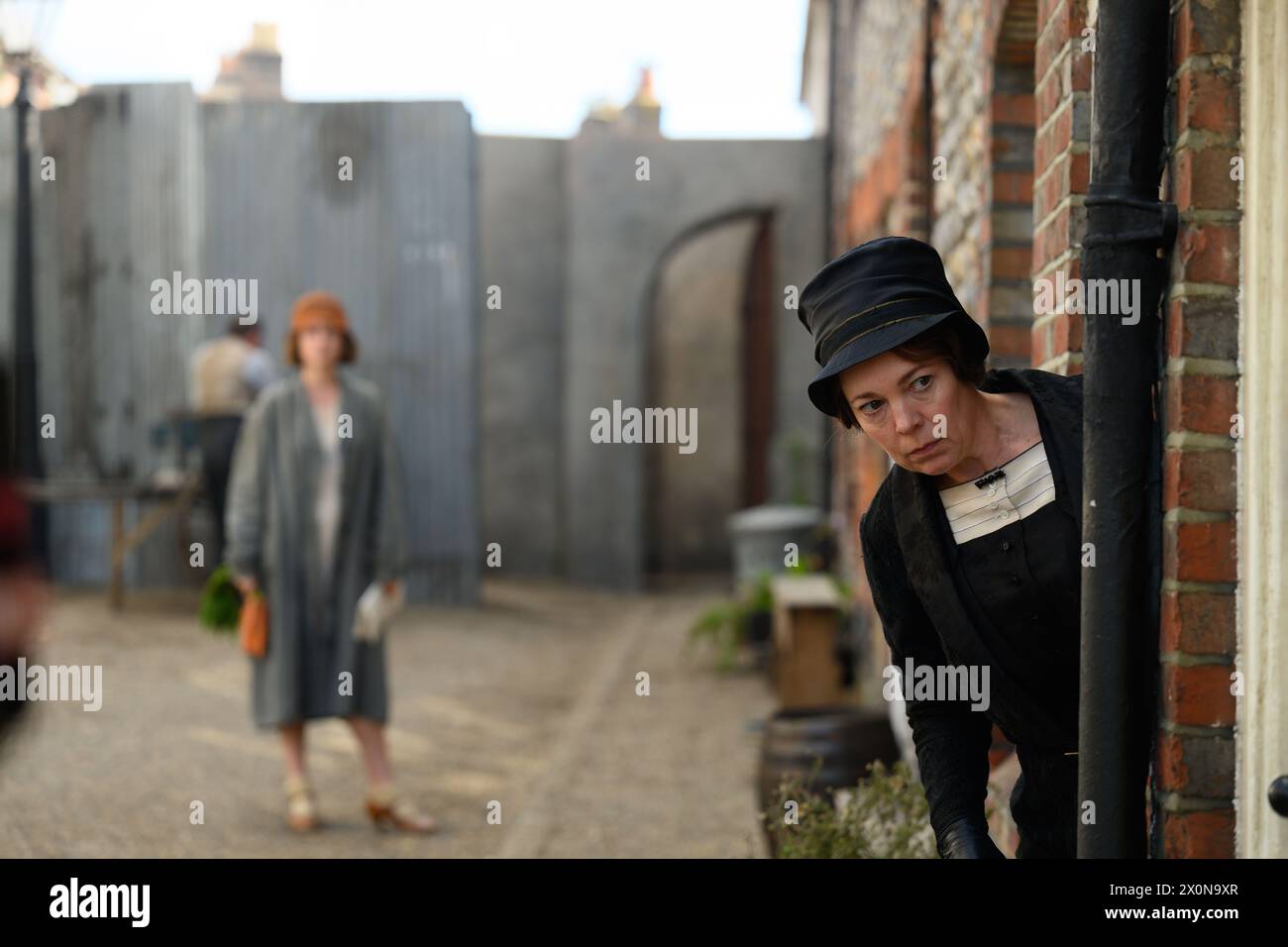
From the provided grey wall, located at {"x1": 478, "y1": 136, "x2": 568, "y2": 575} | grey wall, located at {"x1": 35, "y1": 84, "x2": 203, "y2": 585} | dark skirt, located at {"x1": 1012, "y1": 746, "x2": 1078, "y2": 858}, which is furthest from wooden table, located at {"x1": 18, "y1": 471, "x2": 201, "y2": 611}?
dark skirt, located at {"x1": 1012, "y1": 746, "x2": 1078, "y2": 858}

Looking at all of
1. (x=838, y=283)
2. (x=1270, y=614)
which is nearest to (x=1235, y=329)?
(x=1270, y=614)

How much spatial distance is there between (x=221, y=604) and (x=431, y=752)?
157 centimetres

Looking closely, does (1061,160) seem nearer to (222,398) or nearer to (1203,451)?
(1203,451)

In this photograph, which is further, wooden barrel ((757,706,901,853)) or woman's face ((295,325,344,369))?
woman's face ((295,325,344,369))

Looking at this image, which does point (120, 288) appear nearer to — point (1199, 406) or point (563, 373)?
point (563, 373)

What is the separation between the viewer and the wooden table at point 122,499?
1096 cm

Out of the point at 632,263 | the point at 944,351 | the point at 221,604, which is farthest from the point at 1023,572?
the point at 632,263

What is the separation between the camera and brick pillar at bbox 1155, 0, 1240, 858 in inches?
90.0

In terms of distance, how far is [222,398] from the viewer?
10352mm

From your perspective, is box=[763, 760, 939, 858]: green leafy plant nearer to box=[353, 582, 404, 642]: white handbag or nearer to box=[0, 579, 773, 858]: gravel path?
box=[0, 579, 773, 858]: gravel path

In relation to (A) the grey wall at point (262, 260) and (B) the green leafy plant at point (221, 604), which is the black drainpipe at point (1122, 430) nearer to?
(B) the green leafy plant at point (221, 604)

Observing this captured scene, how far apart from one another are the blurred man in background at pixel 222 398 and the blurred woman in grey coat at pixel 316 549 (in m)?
4.78

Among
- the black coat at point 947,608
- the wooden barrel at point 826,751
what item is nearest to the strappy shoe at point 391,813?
the wooden barrel at point 826,751

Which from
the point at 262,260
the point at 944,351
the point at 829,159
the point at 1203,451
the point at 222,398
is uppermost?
the point at 829,159
